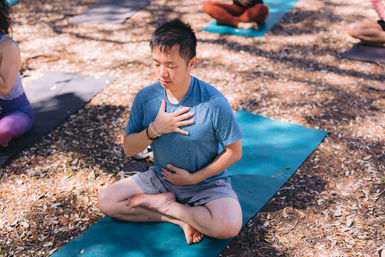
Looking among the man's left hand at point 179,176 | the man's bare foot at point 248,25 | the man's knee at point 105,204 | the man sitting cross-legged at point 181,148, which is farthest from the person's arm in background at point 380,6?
the man's knee at point 105,204

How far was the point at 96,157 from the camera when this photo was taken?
3518 millimetres

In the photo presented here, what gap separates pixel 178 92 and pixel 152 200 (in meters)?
0.77

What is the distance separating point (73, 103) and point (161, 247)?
2249 millimetres

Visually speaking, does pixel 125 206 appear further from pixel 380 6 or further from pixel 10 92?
pixel 380 6

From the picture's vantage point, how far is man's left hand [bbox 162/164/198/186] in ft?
8.32

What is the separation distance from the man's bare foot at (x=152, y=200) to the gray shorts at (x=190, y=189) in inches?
2.1

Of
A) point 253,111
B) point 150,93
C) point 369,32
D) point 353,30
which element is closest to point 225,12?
point 353,30

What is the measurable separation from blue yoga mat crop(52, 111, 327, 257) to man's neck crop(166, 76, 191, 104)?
2.87 feet

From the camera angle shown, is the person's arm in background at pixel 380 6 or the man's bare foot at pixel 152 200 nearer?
the man's bare foot at pixel 152 200

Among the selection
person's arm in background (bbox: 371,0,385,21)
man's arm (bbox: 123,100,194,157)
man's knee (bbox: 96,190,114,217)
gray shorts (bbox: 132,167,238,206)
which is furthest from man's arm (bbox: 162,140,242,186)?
person's arm in background (bbox: 371,0,385,21)

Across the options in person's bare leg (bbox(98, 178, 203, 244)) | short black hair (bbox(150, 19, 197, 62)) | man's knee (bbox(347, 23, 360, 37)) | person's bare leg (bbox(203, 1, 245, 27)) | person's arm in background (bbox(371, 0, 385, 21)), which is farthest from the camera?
person's bare leg (bbox(203, 1, 245, 27))

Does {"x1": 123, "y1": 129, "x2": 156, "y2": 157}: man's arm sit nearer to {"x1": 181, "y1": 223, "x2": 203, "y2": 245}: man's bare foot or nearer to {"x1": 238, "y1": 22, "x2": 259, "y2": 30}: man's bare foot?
{"x1": 181, "y1": 223, "x2": 203, "y2": 245}: man's bare foot

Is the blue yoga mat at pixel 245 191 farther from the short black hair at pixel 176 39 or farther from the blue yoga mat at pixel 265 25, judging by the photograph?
the blue yoga mat at pixel 265 25

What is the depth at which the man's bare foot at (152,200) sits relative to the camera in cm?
268
